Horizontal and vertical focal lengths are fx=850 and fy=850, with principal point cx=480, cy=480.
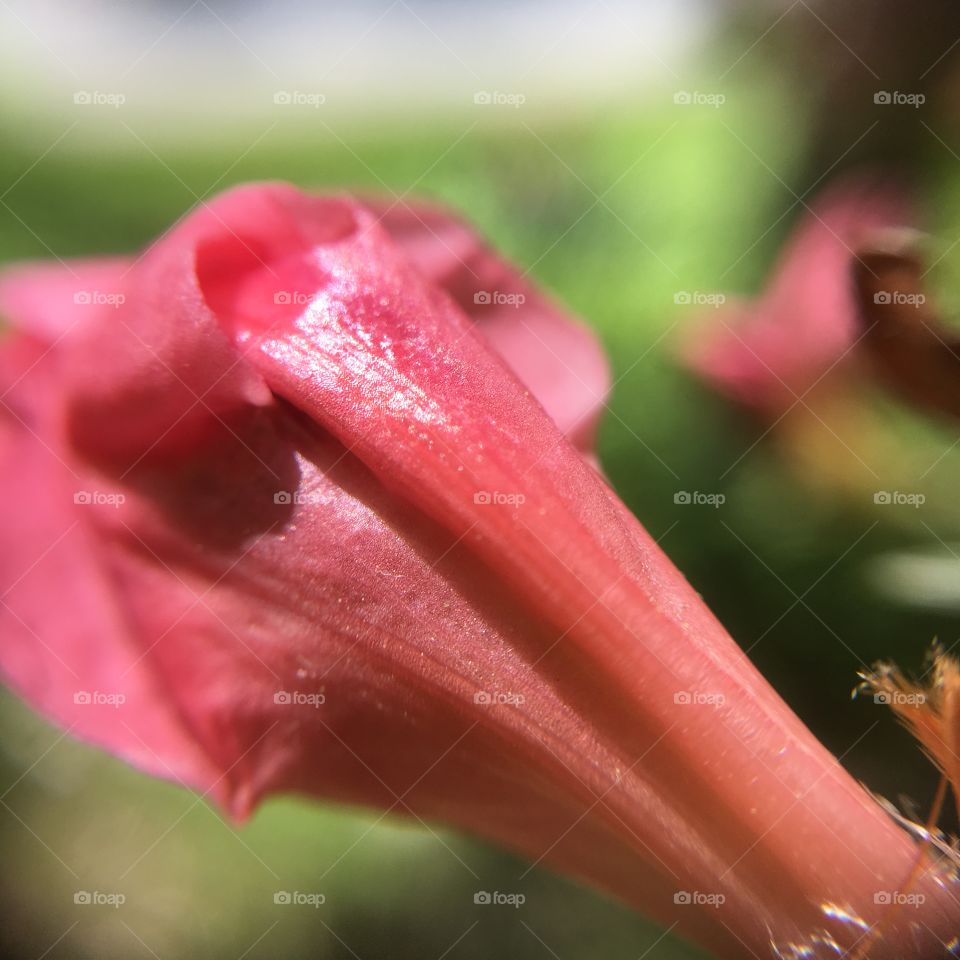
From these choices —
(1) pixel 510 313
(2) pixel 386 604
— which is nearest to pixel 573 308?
(1) pixel 510 313

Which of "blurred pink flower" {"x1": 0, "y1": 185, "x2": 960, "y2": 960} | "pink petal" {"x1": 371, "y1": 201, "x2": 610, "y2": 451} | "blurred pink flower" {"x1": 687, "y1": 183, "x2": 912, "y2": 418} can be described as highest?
"blurred pink flower" {"x1": 687, "y1": 183, "x2": 912, "y2": 418}

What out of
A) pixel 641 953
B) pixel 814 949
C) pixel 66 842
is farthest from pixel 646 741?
pixel 66 842

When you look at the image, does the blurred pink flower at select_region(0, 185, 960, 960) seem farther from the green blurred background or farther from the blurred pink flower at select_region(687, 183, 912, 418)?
the blurred pink flower at select_region(687, 183, 912, 418)

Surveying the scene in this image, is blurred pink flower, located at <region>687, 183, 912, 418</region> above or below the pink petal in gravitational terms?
above

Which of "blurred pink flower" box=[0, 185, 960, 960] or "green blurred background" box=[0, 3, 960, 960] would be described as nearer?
"blurred pink flower" box=[0, 185, 960, 960]

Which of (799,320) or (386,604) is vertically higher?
(799,320)

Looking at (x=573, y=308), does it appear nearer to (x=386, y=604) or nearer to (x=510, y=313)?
(x=510, y=313)

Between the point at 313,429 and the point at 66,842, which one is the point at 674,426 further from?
the point at 66,842

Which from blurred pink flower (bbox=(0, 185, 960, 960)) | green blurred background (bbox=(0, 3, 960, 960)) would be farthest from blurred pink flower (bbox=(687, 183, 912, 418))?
blurred pink flower (bbox=(0, 185, 960, 960))
